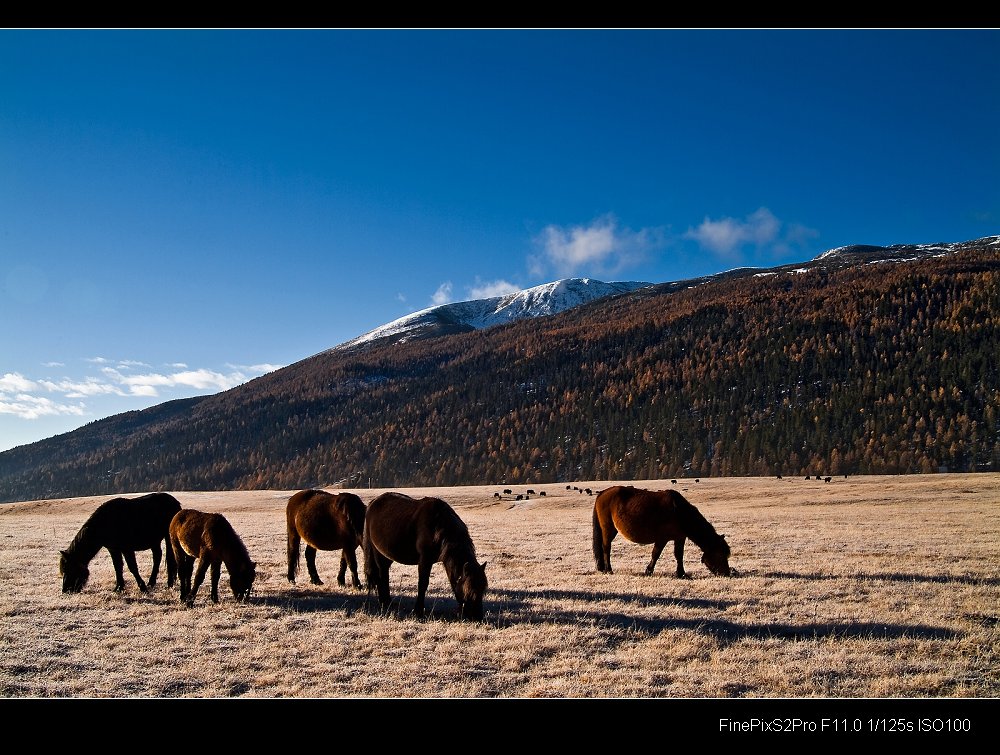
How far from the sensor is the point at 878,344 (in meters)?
132

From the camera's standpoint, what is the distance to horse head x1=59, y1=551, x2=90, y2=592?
13673 millimetres

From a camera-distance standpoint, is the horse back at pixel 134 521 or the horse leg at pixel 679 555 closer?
the horse back at pixel 134 521

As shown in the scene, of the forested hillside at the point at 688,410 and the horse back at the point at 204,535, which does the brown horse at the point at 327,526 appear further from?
the forested hillside at the point at 688,410

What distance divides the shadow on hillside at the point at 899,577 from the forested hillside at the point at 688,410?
316ft

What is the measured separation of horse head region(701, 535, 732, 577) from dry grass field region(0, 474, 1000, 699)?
1.67ft

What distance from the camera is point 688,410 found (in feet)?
437

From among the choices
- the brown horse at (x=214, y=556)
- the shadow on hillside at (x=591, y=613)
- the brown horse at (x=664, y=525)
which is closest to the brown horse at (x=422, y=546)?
the shadow on hillside at (x=591, y=613)

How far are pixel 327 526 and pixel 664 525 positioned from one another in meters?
8.92

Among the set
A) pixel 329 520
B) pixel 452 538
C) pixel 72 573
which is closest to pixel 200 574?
pixel 329 520

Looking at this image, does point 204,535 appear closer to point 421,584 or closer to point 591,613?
point 421,584

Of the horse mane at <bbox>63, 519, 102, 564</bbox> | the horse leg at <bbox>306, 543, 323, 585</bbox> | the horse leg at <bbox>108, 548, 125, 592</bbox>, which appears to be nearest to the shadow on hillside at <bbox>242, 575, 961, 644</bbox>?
the horse leg at <bbox>306, 543, 323, 585</bbox>

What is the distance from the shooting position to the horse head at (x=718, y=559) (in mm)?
15109
